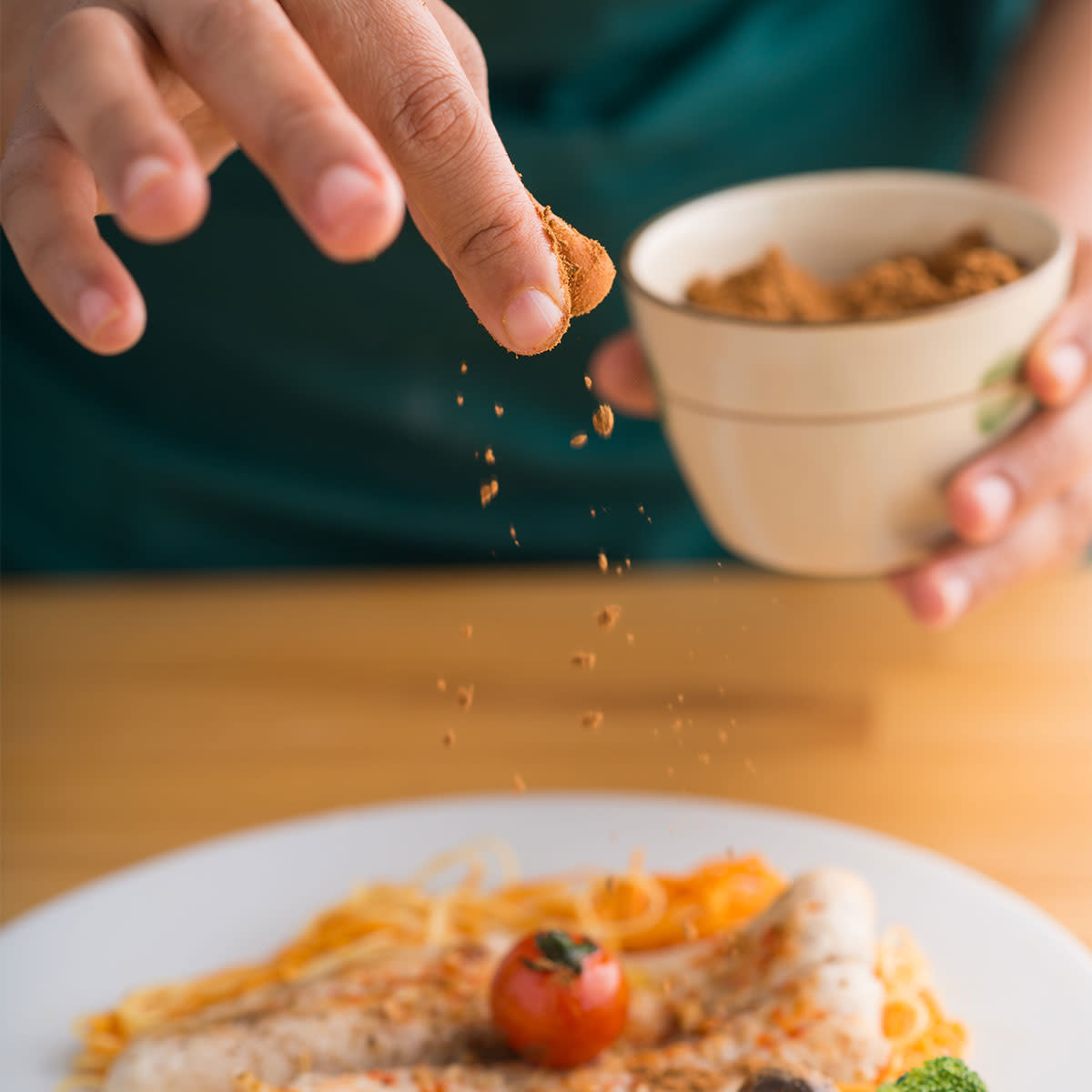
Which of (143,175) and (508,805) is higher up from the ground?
(143,175)

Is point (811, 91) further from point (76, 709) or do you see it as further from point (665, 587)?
point (76, 709)

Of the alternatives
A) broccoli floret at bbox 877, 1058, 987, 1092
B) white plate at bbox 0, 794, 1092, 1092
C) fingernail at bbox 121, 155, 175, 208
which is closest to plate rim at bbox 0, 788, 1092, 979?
white plate at bbox 0, 794, 1092, 1092

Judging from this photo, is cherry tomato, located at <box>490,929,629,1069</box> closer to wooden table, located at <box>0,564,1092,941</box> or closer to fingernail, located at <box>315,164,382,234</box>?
wooden table, located at <box>0,564,1092,941</box>

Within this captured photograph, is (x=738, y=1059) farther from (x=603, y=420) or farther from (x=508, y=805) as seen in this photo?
(x=603, y=420)

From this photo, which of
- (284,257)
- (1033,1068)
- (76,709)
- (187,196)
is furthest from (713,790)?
(187,196)

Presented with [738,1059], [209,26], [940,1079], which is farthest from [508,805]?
[209,26]
